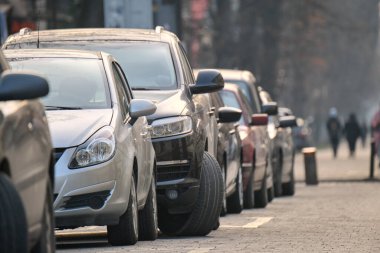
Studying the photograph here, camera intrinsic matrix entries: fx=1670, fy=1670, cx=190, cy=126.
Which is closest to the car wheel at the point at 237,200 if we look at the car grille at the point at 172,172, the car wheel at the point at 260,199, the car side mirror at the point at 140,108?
the car wheel at the point at 260,199

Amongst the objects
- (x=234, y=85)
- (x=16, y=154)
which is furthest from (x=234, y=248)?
(x=234, y=85)

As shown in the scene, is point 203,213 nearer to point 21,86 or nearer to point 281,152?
point 21,86

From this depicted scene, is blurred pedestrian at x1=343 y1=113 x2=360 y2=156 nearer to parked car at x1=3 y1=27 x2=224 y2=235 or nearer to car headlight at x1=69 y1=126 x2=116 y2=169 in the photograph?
parked car at x1=3 y1=27 x2=224 y2=235

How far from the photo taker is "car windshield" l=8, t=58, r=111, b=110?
41.8ft

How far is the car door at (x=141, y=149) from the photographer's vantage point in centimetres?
1289

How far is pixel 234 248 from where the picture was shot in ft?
40.6

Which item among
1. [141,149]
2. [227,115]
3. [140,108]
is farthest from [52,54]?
[227,115]

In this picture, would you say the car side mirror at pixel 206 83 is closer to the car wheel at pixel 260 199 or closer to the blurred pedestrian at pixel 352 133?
the car wheel at pixel 260 199

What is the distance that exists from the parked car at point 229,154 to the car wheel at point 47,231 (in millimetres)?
8414

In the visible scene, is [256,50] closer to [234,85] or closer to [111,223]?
[234,85]

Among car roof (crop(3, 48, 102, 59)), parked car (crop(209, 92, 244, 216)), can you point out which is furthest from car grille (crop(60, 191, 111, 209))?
parked car (crop(209, 92, 244, 216))

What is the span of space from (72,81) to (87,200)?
1.42 metres

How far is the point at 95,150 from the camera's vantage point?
11961mm

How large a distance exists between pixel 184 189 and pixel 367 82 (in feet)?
364
